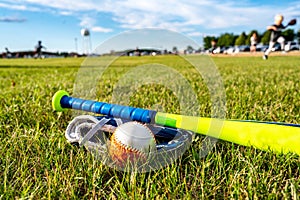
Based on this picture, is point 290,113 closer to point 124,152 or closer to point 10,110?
point 124,152

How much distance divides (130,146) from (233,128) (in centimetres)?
64

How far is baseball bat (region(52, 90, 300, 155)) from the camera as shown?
1.67 meters

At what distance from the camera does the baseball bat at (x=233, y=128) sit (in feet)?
5.49

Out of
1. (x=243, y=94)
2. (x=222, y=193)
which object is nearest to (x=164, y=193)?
(x=222, y=193)

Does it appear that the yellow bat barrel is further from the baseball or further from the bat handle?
the baseball

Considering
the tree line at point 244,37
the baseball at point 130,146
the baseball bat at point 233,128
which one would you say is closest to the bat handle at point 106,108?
the baseball bat at point 233,128

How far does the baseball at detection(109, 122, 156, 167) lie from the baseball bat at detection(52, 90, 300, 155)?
1.21 feet

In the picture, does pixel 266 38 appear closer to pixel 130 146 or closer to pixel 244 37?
pixel 244 37

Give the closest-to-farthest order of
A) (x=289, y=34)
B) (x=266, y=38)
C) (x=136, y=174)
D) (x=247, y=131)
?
(x=136, y=174)
(x=247, y=131)
(x=266, y=38)
(x=289, y=34)

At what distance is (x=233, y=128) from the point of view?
5.98 ft

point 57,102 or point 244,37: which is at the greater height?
point 244,37

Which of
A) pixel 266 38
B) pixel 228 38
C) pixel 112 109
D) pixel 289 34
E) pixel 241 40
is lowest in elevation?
pixel 112 109

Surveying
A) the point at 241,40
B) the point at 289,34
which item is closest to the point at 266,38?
the point at 241,40

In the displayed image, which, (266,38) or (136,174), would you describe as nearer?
(136,174)
